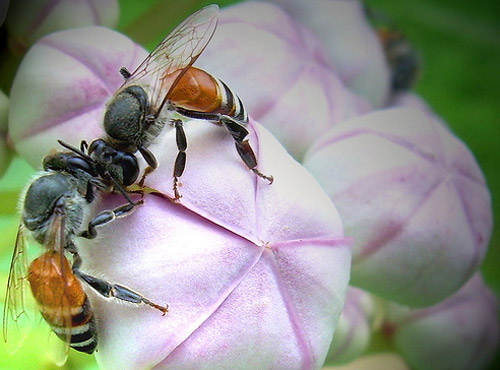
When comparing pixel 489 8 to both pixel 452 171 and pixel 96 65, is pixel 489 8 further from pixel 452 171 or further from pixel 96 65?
pixel 96 65

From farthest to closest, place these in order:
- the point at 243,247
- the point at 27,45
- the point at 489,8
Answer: the point at 489,8
the point at 27,45
the point at 243,247

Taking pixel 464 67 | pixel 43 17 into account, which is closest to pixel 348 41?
pixel 464 67

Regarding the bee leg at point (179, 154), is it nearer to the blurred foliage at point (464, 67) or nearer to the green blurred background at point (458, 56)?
the green blurred background at point (458, 56)

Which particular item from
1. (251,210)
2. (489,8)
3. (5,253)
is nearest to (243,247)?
(251,210)

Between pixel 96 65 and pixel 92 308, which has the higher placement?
pixel 96 65

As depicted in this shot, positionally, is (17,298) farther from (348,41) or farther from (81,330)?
(348,41)

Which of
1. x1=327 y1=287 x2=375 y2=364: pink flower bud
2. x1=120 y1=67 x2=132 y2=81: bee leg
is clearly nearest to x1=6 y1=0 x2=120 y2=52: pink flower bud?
x1=120 y1=67 x2=132 y2=81: bee leg

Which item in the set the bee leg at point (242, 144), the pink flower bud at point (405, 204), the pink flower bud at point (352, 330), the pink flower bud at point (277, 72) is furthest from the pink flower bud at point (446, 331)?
the bee leg at point (242, 144)
